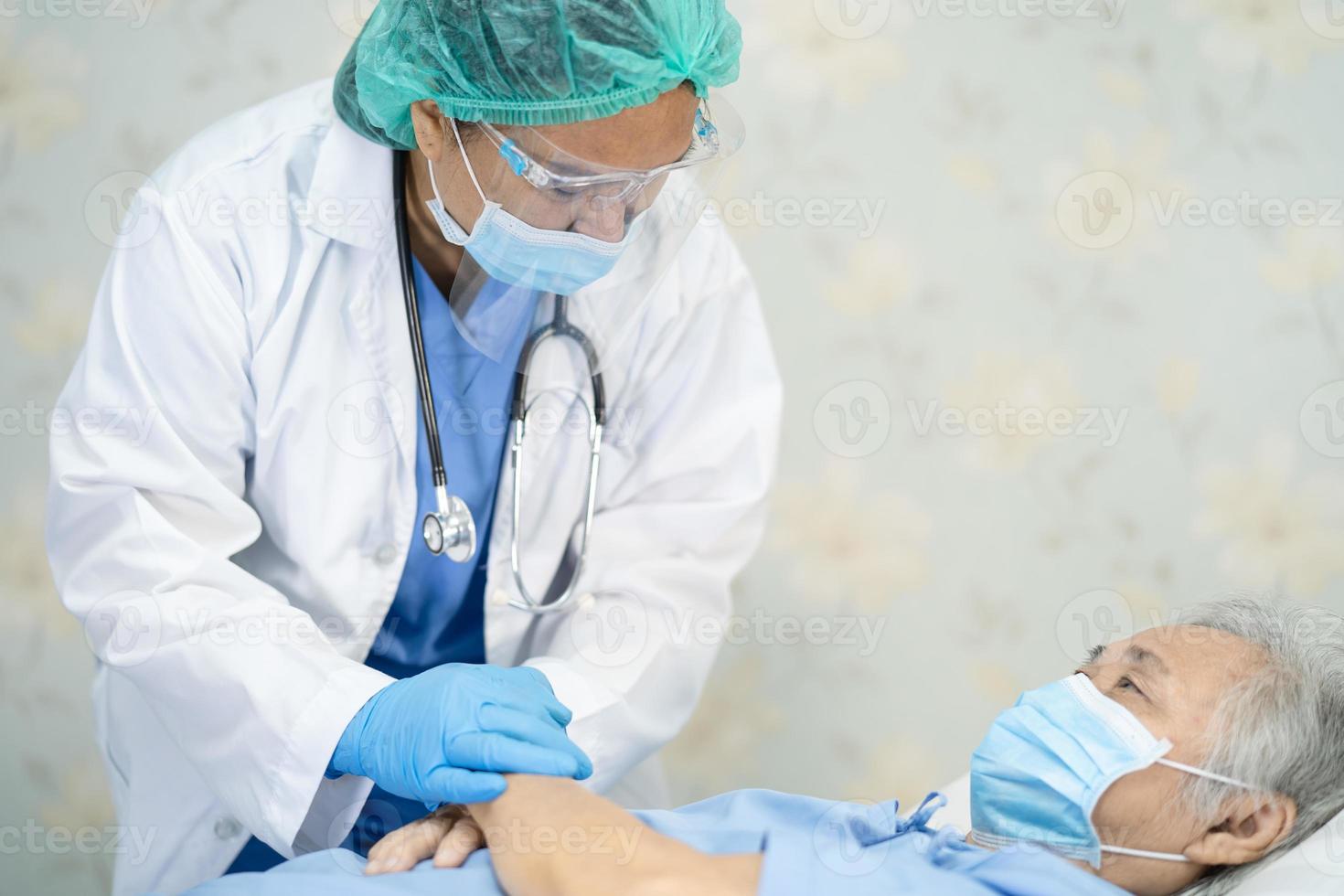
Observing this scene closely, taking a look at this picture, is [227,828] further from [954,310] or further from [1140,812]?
[954,310]

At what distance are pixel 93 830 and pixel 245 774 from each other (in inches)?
42.8

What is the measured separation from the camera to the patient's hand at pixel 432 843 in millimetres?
1185

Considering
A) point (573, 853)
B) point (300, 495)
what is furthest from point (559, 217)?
point (573, 853)

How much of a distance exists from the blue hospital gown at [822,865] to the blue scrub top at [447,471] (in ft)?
0.87

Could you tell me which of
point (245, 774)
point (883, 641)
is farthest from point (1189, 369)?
point (245, 774)

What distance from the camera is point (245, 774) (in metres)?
Answer: 1.24

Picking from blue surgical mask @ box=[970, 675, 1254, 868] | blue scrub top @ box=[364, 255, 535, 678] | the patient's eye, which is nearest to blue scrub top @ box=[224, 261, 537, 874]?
blue scrub top @ box=[364, 255, 535, 678]

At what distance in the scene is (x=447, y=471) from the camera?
1452 mm

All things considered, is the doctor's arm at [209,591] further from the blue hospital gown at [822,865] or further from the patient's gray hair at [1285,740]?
the patient's gray hair at [1285,740]

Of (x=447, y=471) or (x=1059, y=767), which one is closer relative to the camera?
(x=1059, y=767)

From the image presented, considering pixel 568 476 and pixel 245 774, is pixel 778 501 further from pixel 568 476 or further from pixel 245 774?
pixel 245 774

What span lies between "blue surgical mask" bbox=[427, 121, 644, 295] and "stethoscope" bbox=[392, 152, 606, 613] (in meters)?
0.11

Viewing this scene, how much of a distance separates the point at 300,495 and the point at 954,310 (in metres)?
1.25

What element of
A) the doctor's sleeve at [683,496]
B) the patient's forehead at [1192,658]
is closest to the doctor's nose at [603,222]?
the doctor's sleeve at [683,496]
